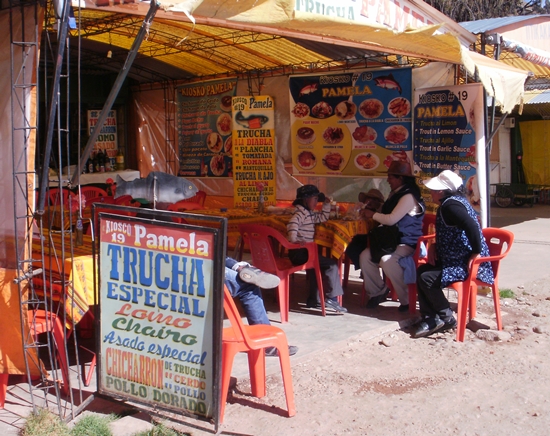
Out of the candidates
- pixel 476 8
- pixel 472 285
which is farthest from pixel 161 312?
pixel 476 8

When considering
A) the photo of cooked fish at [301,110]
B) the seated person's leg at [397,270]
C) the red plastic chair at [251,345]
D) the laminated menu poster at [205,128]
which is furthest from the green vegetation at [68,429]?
the laminated menu poster at [205,128]

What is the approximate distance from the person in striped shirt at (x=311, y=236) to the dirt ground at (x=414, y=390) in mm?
869

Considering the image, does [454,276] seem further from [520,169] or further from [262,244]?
[520,169]

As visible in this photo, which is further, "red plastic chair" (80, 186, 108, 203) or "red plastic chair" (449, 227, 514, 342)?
"red plastic chair" (80, 186, 108, 203)

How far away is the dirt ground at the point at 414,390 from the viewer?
4.32m

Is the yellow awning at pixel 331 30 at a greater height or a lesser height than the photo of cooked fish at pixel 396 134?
greater

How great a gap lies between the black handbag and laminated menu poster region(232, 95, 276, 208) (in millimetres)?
3487

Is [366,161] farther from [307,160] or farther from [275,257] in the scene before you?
[275,257]

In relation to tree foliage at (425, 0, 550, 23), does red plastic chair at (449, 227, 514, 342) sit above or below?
below

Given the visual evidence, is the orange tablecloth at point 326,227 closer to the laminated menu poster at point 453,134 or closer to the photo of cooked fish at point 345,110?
the laminated menu poster at point 453,134

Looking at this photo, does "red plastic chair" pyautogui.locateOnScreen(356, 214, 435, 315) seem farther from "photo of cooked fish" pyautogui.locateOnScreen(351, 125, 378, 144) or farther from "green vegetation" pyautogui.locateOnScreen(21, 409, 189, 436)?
"green vegetation" pyautogui.locateOnScreen(21, 409, 189, 436)

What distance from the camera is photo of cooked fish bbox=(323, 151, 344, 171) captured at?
962 centimetres

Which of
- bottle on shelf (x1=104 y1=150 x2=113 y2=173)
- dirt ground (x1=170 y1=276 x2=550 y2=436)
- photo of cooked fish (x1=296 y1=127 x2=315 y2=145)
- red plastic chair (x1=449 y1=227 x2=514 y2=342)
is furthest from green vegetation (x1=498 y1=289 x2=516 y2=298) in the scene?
bottle on shelf (x1=104 y1=150 x2=113 y2=173)

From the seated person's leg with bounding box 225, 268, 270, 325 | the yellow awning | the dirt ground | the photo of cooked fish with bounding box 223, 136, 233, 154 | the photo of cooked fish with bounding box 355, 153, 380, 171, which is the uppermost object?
the yellow awning
